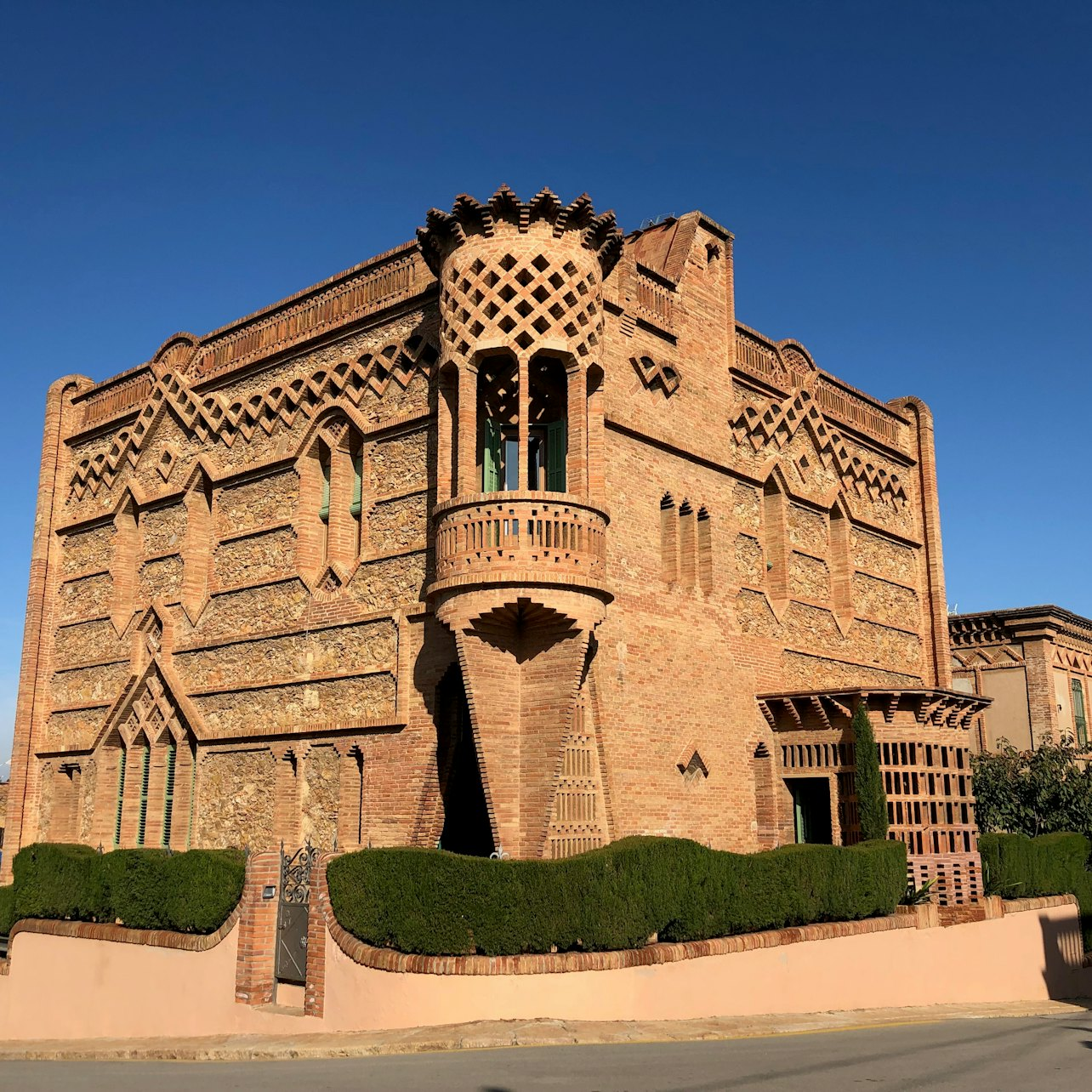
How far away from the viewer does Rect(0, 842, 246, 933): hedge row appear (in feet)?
44.2

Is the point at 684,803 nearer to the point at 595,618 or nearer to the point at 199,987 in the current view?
the point at 595,618

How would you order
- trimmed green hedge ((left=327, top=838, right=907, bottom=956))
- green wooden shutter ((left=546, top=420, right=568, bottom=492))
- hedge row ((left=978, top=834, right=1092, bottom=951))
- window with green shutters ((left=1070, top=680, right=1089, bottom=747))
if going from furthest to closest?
window with green shutters ((left=1070, top=680, right=1089, bottom=747))
hedge row ((left=978, top=834, right=1092, bottom=951))
green wooden shutter ((left=546, top=420, right=568, bottom=492))
trimmed green hedge ((left=327, top=838, right=907, bottom=956))

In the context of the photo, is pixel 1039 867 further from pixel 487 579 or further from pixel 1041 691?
pixel 487 579

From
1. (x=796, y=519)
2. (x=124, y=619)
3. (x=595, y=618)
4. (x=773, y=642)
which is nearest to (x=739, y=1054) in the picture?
(x=595, y=618)

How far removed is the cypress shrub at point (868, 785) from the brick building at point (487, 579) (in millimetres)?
404

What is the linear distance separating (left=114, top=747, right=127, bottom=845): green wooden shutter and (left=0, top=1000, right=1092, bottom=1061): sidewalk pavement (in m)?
6.98

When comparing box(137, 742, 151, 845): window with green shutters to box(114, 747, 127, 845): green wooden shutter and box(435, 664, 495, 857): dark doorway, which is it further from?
box(435, 664, 495, 857): dark doorway

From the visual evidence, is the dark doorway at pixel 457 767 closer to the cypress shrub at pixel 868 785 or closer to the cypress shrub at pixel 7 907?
the cypress shrub at pixel 868 785

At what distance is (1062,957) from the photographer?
68.8ft

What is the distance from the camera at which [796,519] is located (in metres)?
21.2

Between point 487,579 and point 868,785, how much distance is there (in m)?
7.20

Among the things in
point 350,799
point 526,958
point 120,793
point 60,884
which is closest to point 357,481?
point 350,799

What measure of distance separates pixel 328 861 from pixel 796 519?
11901 millimetres


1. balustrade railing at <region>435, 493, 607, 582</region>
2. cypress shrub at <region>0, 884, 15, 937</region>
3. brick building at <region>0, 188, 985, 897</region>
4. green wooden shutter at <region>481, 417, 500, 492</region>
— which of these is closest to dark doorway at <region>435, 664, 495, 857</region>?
brick building at <region>0, 188, 985, 897</region>
